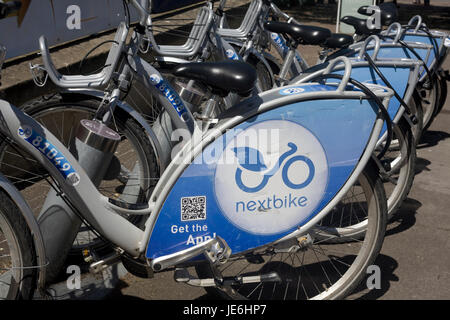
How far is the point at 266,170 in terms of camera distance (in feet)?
9.47

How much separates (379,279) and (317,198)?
2.72ft

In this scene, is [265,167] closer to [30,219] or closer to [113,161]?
[113,161]

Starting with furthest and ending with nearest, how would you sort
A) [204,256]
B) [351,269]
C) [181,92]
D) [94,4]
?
[94,4] → [181,92] → [351,269] → [204,256]

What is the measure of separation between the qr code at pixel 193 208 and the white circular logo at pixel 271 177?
0.27 ft

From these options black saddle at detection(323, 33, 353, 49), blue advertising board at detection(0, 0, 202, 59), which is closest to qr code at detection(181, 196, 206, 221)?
black saddle at detection(323, 33, 353, 49)

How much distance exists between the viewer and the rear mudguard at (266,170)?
281 centimetres

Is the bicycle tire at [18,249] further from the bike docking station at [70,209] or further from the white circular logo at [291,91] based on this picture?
the white circular logo at [291,91]

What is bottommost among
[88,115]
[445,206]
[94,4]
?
[445,206]

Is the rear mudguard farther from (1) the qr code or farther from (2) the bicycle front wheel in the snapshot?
(2) the bicycle front wheel

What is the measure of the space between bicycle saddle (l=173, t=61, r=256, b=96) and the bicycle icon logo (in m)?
0.28

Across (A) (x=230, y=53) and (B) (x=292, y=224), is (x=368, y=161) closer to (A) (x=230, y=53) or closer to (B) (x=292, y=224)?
(B) (x=292, y=224)

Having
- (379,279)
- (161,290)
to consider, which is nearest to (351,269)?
(379,279)

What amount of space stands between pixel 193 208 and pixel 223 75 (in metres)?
0.61
